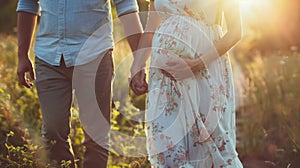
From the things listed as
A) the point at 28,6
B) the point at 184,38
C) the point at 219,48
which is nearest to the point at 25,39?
the point at 28,6

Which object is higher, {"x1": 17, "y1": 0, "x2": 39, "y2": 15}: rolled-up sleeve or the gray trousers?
{"x1": 17, "y1": 0, "x2": 39, "y2": 15}: rolled-up sleeve

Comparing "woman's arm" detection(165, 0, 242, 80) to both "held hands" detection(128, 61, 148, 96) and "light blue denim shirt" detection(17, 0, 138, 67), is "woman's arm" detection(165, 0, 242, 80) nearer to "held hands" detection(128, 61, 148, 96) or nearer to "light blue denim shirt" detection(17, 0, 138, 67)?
"held hands" detection(128, 61, 148, 96)

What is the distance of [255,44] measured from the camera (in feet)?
46.0

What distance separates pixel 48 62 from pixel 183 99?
0.91 meters

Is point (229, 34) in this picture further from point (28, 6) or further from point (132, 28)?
point (28, 6)

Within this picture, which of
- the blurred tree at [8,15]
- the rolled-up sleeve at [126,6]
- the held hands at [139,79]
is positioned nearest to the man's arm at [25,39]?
the rolled-up sleeve at [126,6]

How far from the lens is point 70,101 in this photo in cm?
409

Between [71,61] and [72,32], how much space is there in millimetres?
181

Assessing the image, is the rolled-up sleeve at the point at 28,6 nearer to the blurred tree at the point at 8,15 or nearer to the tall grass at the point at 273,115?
the tall grass at the point at 273,115

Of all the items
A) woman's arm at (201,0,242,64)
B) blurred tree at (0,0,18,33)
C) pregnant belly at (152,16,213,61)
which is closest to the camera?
woman's arm at (201,0,242,64)

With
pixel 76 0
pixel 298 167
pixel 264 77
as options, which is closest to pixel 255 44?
pixel 264 77

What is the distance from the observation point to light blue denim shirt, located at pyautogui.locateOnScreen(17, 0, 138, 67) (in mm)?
3959

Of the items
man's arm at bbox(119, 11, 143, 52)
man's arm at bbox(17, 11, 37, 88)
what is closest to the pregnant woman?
man's arm at bbox(119, 11, 143, 52)

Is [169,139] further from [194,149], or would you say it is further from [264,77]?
[264,77]
